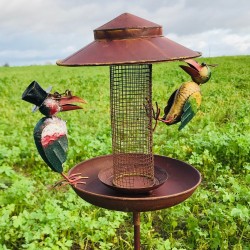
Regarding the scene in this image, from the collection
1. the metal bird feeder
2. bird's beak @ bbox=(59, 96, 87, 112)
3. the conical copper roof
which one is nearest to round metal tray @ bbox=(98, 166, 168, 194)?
the metal bird feeder

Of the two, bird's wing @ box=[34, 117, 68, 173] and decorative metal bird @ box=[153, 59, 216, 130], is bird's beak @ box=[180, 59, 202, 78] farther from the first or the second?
bird's wing @ box=[34, 117, 68, 173]

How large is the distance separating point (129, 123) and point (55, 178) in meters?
2.60

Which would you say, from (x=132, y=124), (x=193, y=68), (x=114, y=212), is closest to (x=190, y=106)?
(x=193, y=68)

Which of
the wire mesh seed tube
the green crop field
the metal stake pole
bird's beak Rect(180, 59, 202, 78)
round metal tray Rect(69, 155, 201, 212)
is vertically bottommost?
the green crop field

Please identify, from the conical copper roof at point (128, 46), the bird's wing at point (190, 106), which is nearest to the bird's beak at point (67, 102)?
the conical copper roof at point (128, 46)

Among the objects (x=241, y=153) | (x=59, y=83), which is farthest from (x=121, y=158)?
(x=59, y=83)

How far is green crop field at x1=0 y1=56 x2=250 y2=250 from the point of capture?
3729 millimetres

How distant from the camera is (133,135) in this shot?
287cm

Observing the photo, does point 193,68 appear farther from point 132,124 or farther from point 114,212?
point 114,212

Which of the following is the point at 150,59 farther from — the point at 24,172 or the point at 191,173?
the point at 24,172

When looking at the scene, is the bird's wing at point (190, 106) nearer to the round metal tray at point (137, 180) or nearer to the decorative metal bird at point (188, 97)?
the decorative metal bird at point (188, 97)

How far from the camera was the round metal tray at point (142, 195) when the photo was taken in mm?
2180

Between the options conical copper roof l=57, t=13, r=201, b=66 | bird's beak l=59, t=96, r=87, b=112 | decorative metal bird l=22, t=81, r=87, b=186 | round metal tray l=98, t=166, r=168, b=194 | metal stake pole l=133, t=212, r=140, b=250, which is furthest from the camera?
metal stake pole l=133, t=212, r=140, b=250

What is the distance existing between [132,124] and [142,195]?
0.53m
